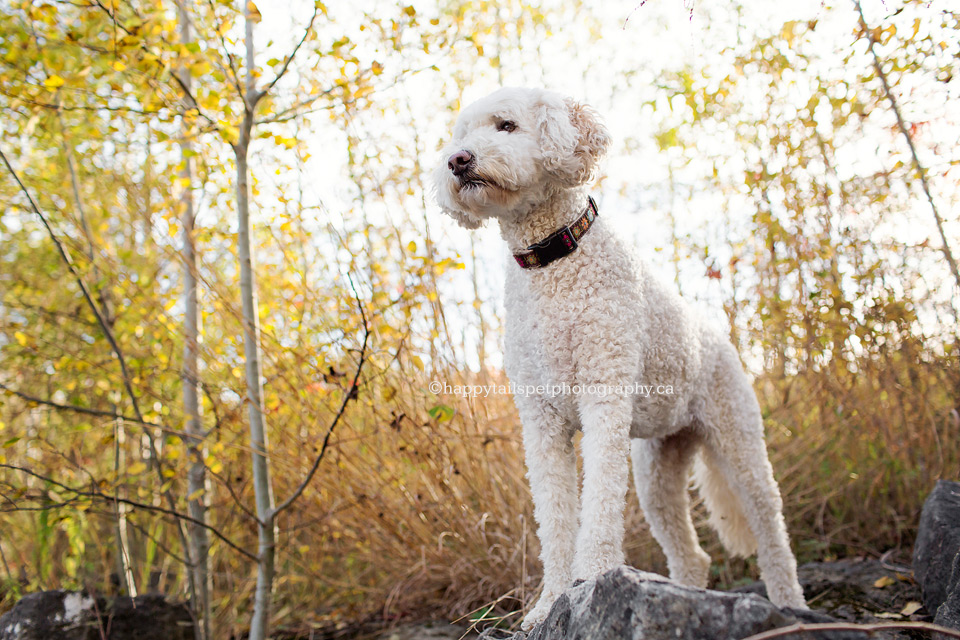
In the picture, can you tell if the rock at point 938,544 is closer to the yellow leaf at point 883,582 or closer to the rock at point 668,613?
the yellow leaf at point 883,582

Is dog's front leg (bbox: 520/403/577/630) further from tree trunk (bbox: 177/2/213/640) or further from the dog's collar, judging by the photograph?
tree trunk (bbox: 177/2/213/640)

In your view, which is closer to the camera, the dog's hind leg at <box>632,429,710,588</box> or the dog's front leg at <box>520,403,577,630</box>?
the dog's front leg at <box>520,403,577,630</box>

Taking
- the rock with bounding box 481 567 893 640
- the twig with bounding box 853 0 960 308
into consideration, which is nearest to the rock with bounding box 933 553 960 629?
the rock with bounding box 481 567 893 640

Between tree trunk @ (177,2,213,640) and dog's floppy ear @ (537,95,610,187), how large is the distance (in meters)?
2.01

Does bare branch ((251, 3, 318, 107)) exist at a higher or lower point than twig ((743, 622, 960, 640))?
higher

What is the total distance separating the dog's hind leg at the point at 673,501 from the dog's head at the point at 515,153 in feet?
4.37

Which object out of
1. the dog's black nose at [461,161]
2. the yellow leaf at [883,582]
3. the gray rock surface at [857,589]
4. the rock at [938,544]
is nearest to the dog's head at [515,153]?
the dog's black nose at [461,161]

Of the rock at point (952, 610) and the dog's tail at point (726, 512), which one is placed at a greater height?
the dog's tail at point (726, 512)

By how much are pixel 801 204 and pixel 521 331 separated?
2.62m

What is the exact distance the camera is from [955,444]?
3557 millimetres

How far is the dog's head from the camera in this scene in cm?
188

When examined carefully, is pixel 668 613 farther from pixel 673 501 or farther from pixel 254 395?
pixel 254 395

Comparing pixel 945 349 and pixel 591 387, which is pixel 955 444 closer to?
pixel 945 349

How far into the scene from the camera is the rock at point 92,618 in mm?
2852
